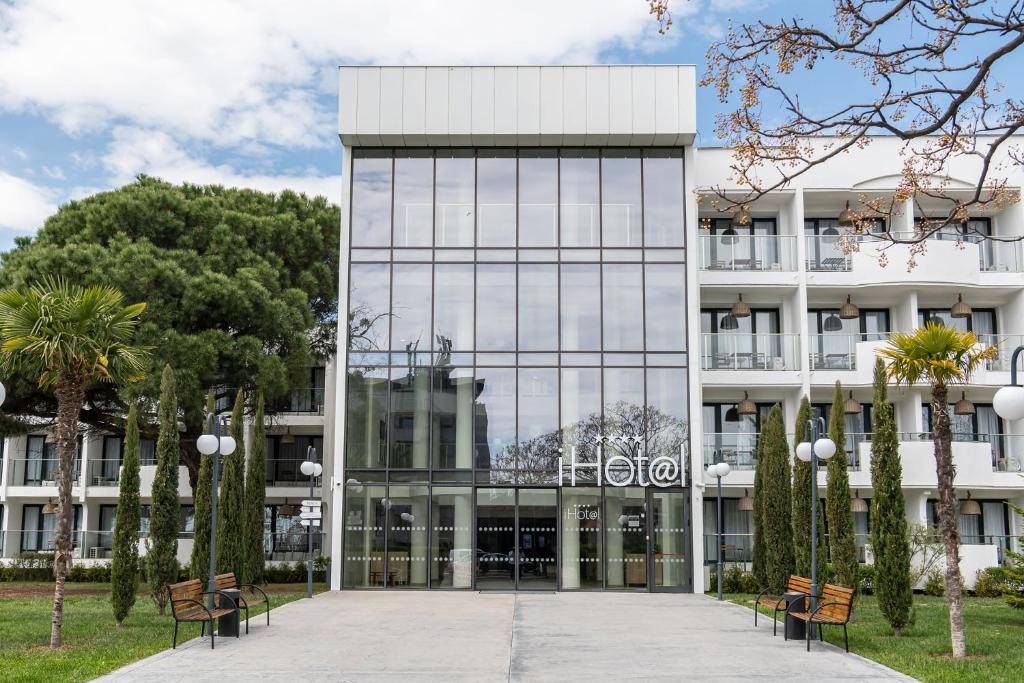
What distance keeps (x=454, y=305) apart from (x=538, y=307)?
2.15 meters

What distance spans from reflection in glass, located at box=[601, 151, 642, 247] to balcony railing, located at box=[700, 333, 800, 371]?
3814 millimetres

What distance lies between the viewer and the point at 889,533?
53.3 feet

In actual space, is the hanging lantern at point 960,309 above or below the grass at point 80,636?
above

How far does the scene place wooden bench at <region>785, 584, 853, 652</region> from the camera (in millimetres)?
14070

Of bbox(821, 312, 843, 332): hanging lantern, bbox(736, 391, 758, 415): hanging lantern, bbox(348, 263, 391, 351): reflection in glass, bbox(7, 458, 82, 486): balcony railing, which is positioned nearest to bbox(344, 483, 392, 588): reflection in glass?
bbox(348, 263, 391, 351): reflection in glass

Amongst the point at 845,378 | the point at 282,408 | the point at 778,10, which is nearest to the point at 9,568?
the point at 282,408

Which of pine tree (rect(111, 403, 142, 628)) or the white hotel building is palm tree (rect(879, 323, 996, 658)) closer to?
the white hotel building

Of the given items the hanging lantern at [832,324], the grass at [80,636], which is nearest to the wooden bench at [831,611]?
the grass at [80,636]

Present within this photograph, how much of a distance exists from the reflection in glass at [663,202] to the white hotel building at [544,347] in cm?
6

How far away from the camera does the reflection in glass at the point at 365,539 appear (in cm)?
2542

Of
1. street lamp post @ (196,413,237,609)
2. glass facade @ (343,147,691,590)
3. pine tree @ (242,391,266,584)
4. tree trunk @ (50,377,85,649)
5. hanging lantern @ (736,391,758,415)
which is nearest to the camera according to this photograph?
tree trunk @ (50,377,85,649)

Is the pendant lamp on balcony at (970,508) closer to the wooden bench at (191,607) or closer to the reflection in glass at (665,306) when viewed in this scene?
the reflection in glass at (665,306)

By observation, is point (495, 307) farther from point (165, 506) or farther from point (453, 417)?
point (165, 506)

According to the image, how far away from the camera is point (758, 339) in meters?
28.5
